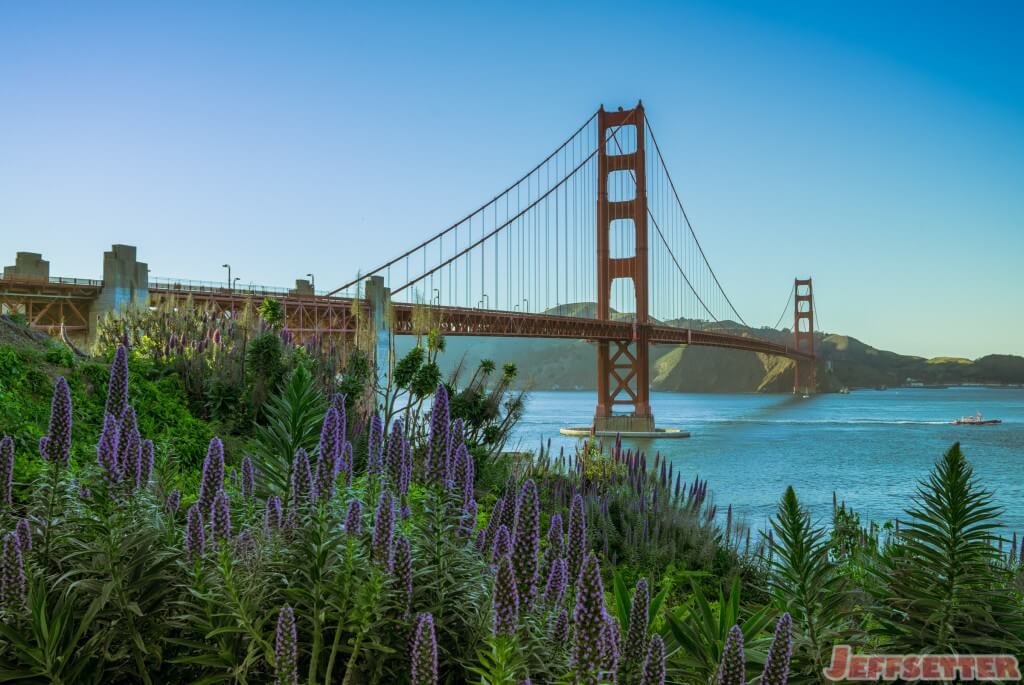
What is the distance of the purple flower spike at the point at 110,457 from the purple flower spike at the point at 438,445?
3.07 ft

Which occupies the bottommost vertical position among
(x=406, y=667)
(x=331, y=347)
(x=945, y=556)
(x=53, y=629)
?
(x=406, y=667)

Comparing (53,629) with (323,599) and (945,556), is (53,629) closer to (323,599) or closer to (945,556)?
(323,599)

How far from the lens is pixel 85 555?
231 centimetres

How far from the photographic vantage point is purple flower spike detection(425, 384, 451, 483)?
2.65 m

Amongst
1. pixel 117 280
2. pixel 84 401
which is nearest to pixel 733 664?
pixel 84 401

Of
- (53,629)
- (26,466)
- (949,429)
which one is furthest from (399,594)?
(949,429)

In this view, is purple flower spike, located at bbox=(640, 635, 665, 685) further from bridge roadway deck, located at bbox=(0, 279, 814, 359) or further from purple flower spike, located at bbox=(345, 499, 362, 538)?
bridge roadway deck, located at bbox=(0, 279, 814, 359)

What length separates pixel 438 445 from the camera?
267 centimetres

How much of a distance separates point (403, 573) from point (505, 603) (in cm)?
50

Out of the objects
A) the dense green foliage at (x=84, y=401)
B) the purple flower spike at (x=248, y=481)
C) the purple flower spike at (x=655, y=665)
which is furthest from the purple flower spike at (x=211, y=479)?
the dense green foliage at (x=84, y=401)

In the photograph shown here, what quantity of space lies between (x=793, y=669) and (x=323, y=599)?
1302mm

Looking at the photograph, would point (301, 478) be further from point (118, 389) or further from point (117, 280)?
point (117, 280)

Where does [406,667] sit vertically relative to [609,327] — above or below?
below

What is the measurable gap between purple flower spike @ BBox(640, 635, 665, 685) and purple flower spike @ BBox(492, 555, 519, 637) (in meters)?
0.28
